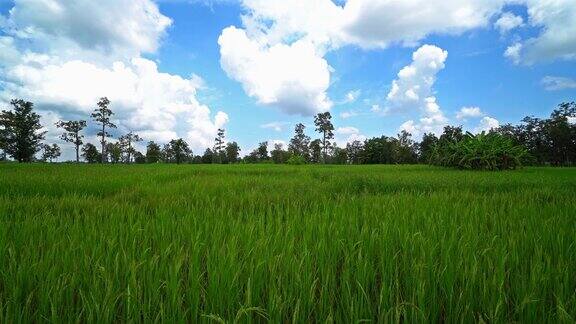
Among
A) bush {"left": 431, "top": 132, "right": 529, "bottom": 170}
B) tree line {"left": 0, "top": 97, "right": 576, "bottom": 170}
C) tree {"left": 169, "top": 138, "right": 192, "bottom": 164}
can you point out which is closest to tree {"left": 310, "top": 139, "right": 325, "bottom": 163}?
tree line {"left": 0, "top": 97, "right": 576, "bottom": 170}

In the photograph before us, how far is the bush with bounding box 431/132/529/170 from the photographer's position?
11.2 meters

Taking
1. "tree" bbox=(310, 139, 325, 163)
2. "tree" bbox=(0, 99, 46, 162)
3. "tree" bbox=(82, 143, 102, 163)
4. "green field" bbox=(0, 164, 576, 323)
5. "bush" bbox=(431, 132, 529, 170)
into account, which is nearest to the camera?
"green field" bbox=(0, 164, 576, 323)

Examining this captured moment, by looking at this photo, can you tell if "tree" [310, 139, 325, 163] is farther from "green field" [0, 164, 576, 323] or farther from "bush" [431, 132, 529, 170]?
"green field" [0, 164, 576, 323]

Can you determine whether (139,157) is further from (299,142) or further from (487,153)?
(487,153)

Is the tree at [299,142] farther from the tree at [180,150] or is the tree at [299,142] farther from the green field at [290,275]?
the green field at [290,275]

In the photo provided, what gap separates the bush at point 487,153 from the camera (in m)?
11.2

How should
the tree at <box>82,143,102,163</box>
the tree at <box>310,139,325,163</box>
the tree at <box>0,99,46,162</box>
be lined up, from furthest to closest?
1. the tree at <box>82,143,102,163</box>
2. the tree at <box>310,139,325,163</box>
3. the tree at <box>0,99,46,162</box>

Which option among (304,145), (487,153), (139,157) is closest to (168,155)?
(139,157)

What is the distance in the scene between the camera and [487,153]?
11352 millimetres

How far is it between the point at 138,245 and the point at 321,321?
125cm

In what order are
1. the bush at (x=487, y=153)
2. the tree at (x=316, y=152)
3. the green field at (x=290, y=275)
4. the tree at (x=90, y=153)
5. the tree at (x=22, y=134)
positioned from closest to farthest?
1. the green field at (x=290, y=275)
2. the bush at (x=487, y=153)
3. the tree at (x=22, y=134)
4. the tree at (x=316, y=152)
5. the tree at (x=90, y=153)

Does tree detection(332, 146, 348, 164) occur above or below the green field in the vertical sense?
above

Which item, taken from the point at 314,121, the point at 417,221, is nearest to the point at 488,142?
the point at 417,221

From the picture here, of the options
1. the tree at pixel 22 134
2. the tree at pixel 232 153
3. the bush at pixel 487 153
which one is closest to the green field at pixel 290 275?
the bush at pixel 487 153
